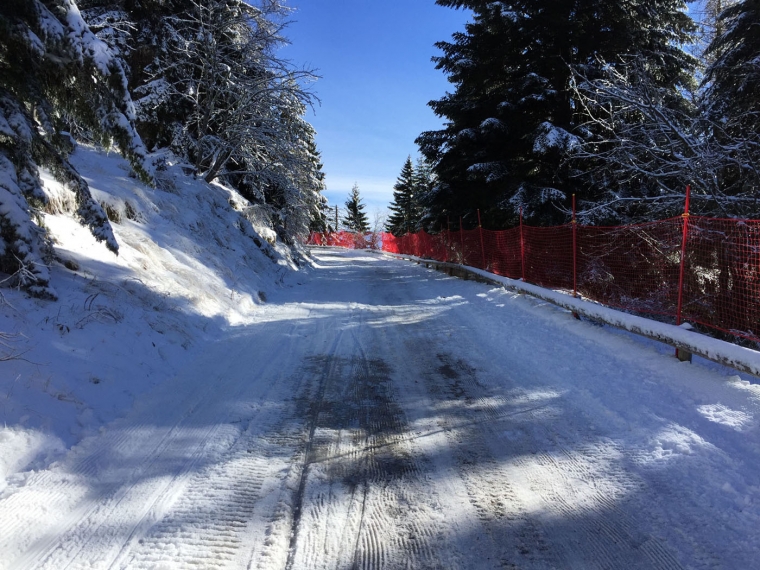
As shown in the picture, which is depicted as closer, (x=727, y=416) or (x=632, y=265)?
(x=727, y=416)

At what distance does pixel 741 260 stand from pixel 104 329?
6903 millimetres

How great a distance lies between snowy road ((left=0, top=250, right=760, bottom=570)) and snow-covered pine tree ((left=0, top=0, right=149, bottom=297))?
6.82 feet

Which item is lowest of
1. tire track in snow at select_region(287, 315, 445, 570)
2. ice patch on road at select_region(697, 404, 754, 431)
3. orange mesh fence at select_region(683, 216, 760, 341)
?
tire track in snow at select_region(287, 315, 445, 570)

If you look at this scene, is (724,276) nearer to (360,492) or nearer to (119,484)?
(360,492)

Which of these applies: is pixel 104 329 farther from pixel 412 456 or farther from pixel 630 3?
pixel 630 3

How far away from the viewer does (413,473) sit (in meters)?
2.86

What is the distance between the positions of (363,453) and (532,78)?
12298 millimetres

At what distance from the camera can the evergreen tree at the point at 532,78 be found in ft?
37.7

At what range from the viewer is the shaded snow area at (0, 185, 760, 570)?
221 centimetres

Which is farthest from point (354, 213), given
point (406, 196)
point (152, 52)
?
point (152, 52)

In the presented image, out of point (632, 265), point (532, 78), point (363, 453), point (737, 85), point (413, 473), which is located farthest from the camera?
Result: point (532, 78)

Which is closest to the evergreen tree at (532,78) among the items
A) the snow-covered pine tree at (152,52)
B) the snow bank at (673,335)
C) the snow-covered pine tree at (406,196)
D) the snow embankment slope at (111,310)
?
the snow bank at (673,335)

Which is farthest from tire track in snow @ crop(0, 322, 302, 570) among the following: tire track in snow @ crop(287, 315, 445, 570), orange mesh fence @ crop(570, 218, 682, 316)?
orange mesh fence @ crop(570, 218, 682, 316)

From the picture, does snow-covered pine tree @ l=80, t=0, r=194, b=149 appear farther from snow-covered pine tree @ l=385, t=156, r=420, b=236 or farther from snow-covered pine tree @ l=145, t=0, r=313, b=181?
snow-covered pine tree @ l=385, t=156, r=420, b=236
